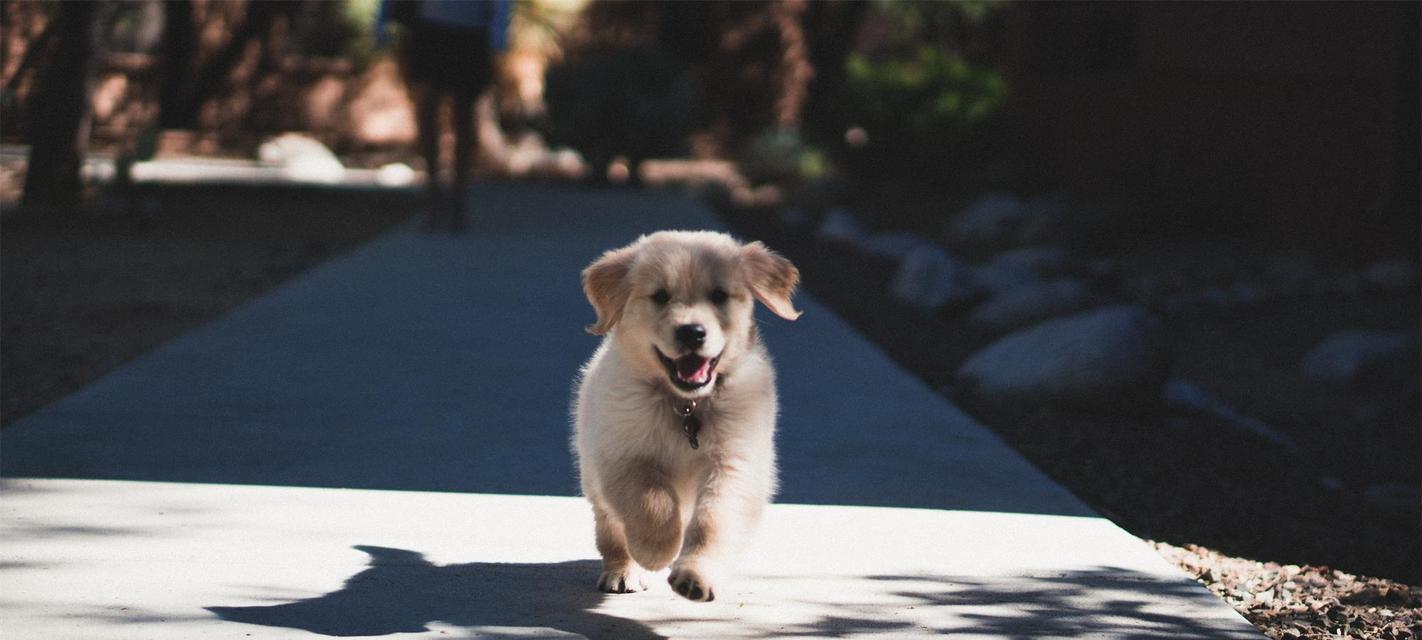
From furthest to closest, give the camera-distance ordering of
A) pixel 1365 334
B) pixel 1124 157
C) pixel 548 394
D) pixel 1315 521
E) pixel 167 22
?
pixel 167 22 < pixel 1124 157 < pixel 1365 334 < pixel 548 394 < pixel 1315 521

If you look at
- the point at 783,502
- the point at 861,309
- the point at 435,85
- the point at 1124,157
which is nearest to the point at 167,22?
the point at 435,85

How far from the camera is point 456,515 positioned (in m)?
5.94

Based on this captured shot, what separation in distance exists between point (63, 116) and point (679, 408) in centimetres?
1275

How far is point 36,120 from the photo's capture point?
639 inches

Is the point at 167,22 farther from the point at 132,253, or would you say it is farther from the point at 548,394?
the point at 548,394

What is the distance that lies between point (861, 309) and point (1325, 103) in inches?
221

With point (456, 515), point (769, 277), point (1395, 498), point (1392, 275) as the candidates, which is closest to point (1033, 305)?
point (1392, 275)

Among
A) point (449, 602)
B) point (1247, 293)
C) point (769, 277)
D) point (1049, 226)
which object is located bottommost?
point (449, 602)

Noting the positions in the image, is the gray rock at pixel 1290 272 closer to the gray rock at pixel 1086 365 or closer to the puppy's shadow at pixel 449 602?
the gray rock at pixel 1086 365

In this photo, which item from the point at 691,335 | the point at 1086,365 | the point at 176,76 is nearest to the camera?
Result: the point at 691,335

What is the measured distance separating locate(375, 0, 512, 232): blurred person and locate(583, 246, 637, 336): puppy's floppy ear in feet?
33.4

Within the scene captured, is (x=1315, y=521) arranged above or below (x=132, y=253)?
below

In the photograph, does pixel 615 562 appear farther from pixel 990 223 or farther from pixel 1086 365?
pixel 990 223

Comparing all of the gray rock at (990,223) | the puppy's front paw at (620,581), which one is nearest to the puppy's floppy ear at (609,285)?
the puppy's front paw at (620,581)
